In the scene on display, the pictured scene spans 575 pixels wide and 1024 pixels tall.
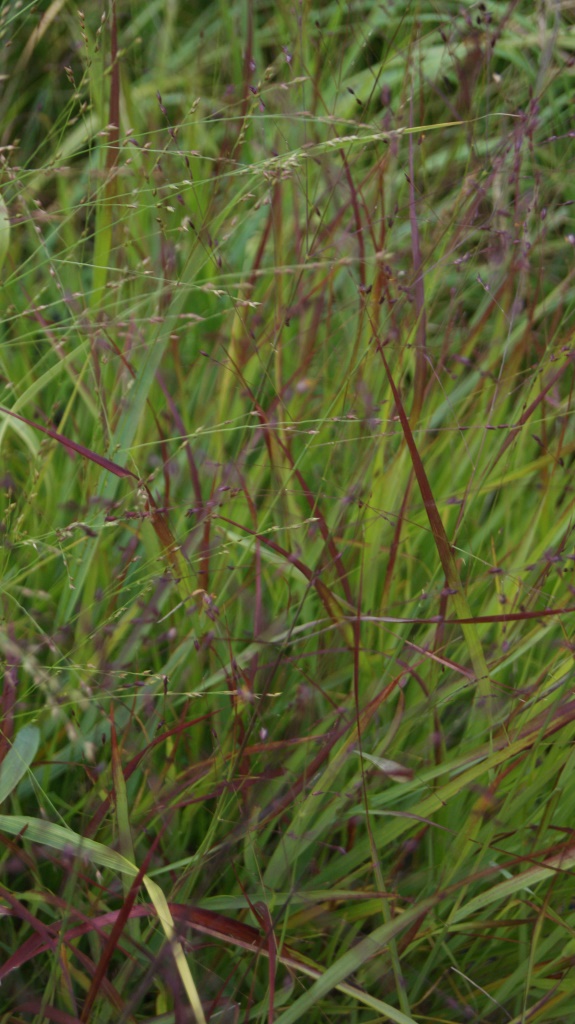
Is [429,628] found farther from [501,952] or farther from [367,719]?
[501,952]

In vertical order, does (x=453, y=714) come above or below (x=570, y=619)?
below

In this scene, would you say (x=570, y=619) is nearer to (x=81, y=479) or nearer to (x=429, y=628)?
(x=429, y=628)

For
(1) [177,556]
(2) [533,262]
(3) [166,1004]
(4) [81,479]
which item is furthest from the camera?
(2) [533,262]

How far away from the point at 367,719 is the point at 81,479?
55 cm

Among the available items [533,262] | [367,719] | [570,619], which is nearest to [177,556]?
[367,719]

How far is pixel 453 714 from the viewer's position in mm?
1206

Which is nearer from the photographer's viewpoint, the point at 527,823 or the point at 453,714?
the point at 527,823

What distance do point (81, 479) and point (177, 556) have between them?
297mm

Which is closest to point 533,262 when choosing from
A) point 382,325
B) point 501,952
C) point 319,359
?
point 319,359

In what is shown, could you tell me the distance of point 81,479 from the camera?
1.26 m

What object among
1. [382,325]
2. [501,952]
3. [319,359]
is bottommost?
[501,952]

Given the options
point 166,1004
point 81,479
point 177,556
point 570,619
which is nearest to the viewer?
point 166,1004

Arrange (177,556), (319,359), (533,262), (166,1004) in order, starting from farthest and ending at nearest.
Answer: (533,262), (319,359), (177,556), (166,1004)

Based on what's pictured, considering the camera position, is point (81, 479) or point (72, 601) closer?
point (72, 601)
